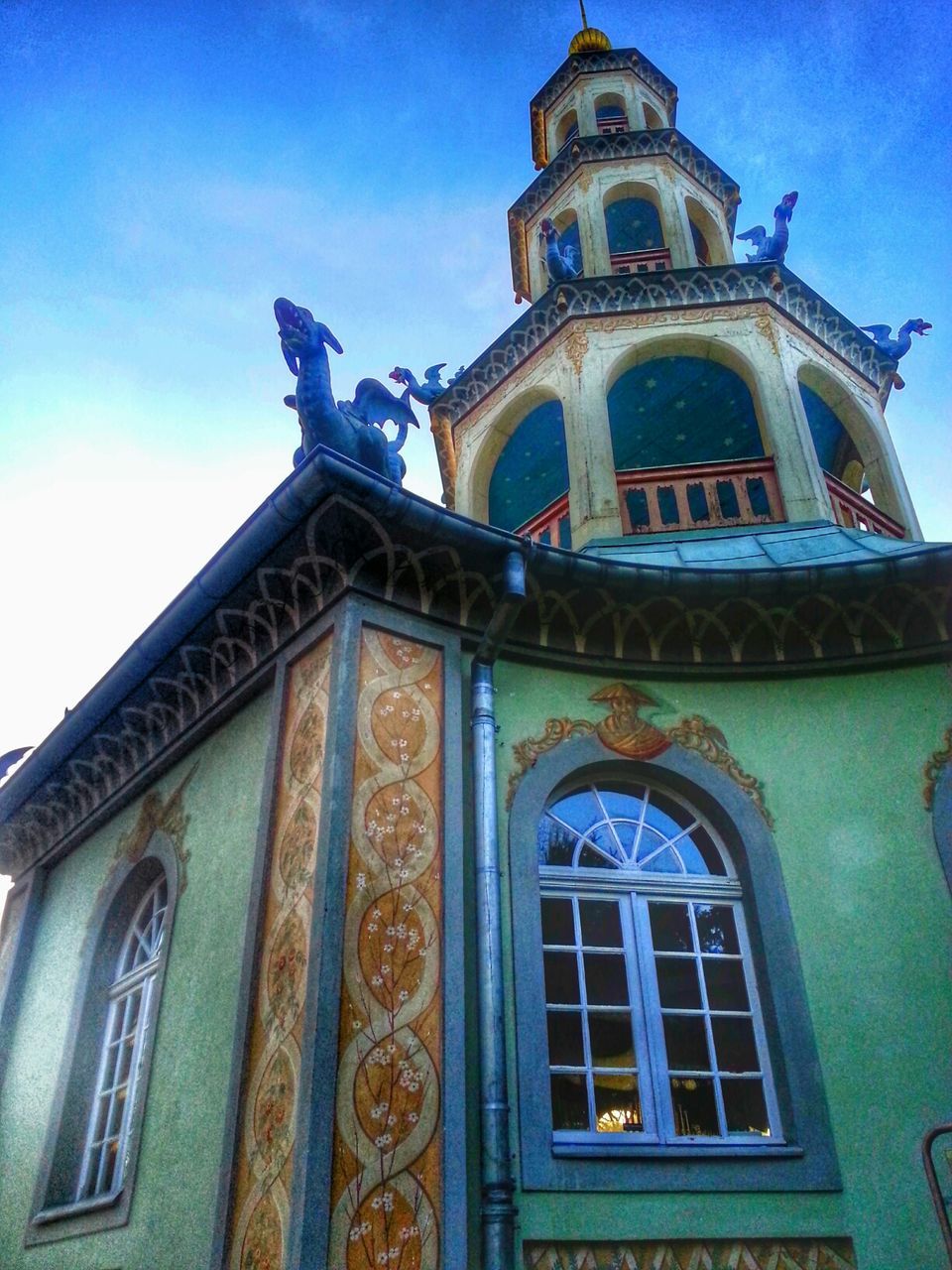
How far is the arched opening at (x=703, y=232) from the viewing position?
13914mm

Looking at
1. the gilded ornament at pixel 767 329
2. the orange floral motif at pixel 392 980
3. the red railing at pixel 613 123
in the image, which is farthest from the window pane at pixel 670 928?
the red railing at pixel 613 123

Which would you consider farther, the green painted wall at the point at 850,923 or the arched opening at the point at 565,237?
the arched opening at the point at 565,237

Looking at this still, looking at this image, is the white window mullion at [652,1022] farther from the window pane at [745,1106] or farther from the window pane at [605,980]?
the window pane at [745,1106]

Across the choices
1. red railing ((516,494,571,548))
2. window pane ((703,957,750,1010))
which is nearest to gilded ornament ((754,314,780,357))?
red railing ((516,494,571,548))

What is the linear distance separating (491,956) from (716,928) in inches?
68.0

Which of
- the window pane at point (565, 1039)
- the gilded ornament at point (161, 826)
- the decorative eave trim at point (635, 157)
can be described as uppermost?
the decorative eave trim at point (635, 157)

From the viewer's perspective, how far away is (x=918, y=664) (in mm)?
7699

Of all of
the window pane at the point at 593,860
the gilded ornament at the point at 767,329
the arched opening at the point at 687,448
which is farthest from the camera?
the gilded ornament at the point at 767,329

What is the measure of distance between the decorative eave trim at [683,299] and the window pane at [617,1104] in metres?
7.87

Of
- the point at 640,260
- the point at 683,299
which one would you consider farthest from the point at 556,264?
the point at 640,260

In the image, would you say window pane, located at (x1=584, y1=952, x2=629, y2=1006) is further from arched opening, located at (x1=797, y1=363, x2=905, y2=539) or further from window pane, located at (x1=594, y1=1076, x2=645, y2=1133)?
arched opening, located at (x1=797, y1=363, x2=905, y2=539)

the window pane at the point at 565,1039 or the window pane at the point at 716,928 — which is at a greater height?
the window pane at the point at 716,928

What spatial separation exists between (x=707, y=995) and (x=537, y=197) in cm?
1145

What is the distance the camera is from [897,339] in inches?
493
